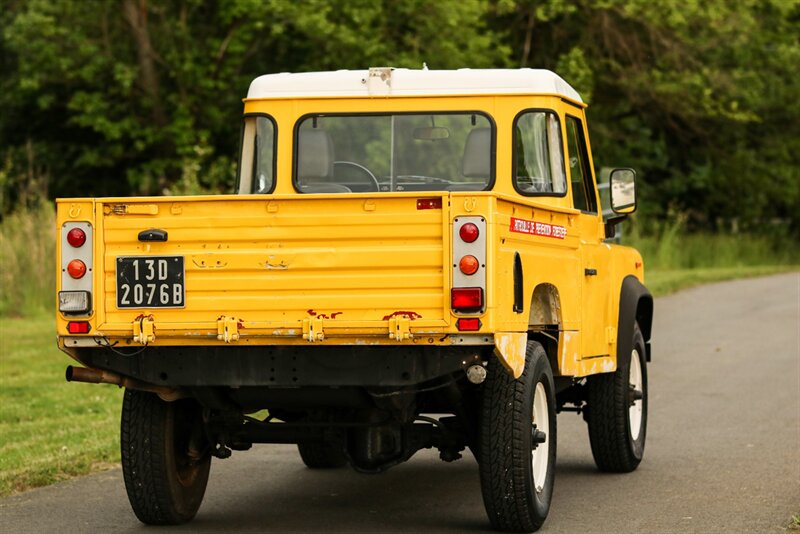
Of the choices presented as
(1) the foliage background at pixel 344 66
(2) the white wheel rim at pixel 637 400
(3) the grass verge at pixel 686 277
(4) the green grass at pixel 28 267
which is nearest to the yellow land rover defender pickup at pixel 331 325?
(2) the white wheel rim at pixel 637 400

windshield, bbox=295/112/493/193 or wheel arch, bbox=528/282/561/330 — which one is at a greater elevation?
windshield, bbox=295/112/493/193

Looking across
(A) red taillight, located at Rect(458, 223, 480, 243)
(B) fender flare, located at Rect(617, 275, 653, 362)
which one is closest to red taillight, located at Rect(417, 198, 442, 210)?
(A) red taillight, located at Rect(458, 223, 480, 243)

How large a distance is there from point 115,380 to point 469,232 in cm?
188

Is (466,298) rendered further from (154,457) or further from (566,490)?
(566,490)

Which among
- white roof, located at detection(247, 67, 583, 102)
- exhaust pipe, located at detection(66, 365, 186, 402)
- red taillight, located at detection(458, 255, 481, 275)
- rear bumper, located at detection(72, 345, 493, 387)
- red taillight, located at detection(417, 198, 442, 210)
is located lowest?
exhaust pipe, located at detection(66, 365, 186, 402)

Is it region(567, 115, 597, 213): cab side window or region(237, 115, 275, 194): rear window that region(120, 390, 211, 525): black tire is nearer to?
region(237, 115, 275, 194): rear window

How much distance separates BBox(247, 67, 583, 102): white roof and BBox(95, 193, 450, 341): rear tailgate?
2247 millimetres

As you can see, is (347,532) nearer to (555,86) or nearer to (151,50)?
(555,86)

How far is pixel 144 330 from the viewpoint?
7.41 m

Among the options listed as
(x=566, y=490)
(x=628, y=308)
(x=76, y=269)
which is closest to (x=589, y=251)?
(x=628, y=308)

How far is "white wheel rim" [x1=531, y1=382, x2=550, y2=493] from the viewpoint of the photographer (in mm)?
→ 8102

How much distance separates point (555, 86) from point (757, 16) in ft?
120

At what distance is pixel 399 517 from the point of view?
8531 millimetres

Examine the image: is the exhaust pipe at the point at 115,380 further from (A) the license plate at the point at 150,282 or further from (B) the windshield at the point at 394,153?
(B) the windshield at the point at 394,153
